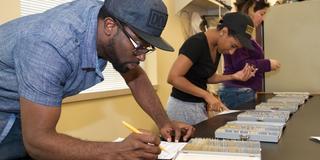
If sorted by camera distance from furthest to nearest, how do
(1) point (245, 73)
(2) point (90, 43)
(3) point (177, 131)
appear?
(1) point (245, 73), (3) point (177, 131), (2) point (90, 43)

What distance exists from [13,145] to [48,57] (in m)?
0.35

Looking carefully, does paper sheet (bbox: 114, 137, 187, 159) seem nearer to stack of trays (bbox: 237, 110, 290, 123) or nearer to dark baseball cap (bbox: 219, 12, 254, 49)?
stack of trays (bbox: 237, 110, 290, 123)

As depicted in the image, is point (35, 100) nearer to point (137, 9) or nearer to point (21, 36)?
point (21, 36)

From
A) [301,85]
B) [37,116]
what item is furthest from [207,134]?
[301,85]

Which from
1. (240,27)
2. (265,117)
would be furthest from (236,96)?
(265,117)

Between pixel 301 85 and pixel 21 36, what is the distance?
2665 millimetres

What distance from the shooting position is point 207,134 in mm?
1217

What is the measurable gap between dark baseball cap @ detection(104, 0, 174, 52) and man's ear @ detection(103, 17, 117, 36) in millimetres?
19

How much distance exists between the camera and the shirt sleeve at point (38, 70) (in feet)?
2.65

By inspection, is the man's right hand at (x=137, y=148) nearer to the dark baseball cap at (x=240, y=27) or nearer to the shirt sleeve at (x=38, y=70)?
the shirt sleeve at (x=38, y=70)

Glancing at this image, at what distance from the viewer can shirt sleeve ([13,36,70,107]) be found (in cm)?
81

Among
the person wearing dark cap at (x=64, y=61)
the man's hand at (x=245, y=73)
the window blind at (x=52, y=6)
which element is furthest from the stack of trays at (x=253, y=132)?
the window blind at (x=52, y=6)

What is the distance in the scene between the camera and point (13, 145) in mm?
1006

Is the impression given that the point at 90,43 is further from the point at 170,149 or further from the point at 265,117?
the point at 265,117
